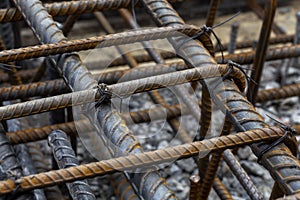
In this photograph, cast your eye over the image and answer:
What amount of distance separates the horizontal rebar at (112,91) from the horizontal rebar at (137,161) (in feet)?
A: 1.14

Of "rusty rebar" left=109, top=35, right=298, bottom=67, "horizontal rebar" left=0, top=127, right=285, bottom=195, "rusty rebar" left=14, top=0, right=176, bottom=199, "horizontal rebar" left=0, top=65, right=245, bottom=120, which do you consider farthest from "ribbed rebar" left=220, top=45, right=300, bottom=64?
"horizontal rebar" left=0, top=127, right=285, bottom=195

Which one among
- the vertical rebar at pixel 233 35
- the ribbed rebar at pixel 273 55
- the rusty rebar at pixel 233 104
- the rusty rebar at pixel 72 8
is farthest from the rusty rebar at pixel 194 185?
the vertical rebar at pixel 233 35

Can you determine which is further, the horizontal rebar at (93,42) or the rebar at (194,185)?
the horizontal rebar at (93,42)

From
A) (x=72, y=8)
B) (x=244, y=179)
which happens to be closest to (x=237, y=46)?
(x=244, y=179)

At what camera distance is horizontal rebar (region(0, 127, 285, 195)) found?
5.95ft

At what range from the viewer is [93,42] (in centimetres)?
242

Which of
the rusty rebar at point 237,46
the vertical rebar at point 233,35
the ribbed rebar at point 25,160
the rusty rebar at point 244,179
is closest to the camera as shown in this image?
the rusty rebar at point 244,179

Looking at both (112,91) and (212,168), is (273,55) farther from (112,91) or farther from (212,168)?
(112,91)

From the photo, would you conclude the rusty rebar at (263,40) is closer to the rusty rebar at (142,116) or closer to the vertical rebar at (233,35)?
the rusty rebar at (142,116)

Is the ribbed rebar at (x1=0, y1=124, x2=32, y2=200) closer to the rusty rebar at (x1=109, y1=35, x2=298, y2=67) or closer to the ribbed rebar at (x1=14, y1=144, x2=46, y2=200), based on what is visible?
the ribbed rebar at (x1=14, y1=144, x2=46, y2=200)

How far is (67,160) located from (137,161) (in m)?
0.44

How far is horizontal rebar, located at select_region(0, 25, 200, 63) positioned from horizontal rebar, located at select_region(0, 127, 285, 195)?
26.2 inches

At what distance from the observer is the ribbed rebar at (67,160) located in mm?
2244

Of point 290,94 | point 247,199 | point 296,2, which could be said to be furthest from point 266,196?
point 296,2
